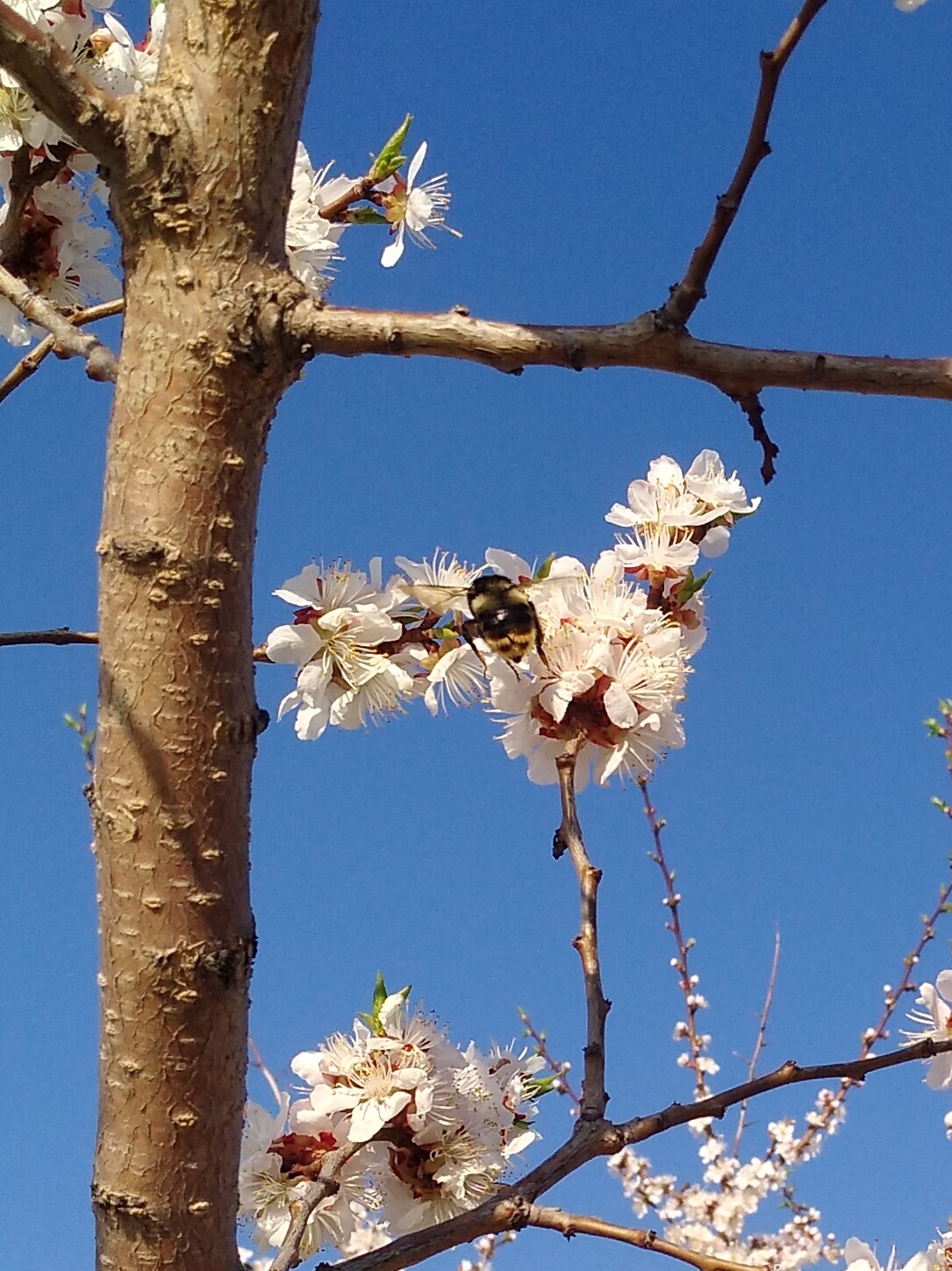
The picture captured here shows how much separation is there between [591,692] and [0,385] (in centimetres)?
112

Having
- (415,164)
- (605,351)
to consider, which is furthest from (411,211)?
(605,351)

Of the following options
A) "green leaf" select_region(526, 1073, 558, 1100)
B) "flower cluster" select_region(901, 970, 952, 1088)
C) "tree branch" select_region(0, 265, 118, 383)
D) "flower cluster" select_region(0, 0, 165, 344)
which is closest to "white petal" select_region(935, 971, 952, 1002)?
"flower cluster" select_region(901, 970, 952, 1088)

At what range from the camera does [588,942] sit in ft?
5.48

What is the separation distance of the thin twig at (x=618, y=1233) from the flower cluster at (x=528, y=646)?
67 centimetres

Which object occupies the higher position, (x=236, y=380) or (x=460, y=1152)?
(x=236, y=380)

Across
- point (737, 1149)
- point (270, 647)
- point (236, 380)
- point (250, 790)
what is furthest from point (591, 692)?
point (737, 1149)

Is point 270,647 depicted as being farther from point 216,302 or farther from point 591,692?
point 216,302

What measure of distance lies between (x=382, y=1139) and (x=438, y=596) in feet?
3.09

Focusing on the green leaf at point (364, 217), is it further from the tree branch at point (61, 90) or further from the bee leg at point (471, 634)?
the tree branch at point (61, 90)

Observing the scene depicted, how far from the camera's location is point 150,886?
1.32m

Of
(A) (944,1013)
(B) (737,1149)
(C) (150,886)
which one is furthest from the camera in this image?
(B) (737,1149)

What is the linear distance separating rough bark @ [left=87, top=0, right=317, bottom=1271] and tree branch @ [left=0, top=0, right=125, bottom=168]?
25 millimetres

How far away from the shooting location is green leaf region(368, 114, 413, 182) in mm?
2488

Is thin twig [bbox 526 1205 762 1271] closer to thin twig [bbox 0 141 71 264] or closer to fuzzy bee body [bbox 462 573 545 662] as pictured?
fuzzy bee body [bbox 462 573 545 662]
